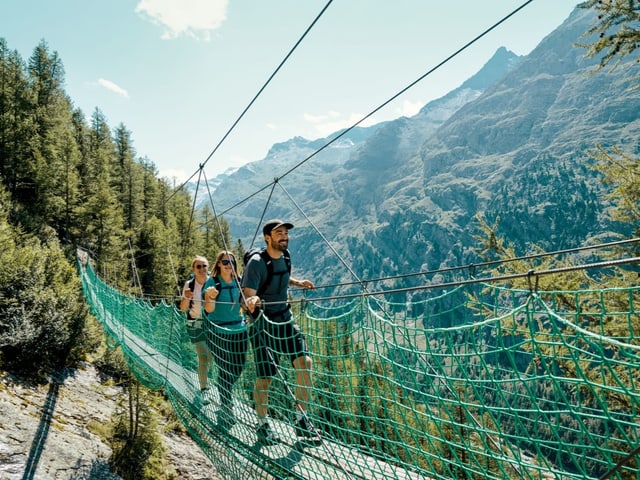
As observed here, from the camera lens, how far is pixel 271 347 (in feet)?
9.82

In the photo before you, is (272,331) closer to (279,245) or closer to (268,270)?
(268,270)

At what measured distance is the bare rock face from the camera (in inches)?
173

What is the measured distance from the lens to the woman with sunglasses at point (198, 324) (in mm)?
4005

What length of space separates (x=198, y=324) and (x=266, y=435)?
1.79 metres

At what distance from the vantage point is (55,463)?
4.69 meters

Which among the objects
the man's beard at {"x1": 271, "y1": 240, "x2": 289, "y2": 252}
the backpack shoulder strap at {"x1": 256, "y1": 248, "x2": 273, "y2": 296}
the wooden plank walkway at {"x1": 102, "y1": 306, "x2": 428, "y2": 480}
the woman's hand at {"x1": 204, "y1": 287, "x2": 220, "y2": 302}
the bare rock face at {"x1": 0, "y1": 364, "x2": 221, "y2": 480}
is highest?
the man's beard at {"x1": 271, "y1": 240, "x2": 289, "y2": 252}

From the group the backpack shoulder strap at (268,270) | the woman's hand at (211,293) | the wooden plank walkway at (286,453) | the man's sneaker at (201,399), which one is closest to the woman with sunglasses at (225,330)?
the woman's hand at (211,293)

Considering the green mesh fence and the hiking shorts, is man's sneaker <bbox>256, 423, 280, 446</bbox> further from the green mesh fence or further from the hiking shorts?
the hiking shorts

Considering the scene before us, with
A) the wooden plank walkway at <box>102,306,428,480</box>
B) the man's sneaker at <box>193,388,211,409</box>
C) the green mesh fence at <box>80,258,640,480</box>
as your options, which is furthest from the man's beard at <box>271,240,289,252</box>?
the man's sneaker at <box>193,388,211,409</box>

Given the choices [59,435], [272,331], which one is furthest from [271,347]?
[59,435]

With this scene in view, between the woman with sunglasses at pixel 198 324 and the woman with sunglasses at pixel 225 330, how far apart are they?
0.62 ft

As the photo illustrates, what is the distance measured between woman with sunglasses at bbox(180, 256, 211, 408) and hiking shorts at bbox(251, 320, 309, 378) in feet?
3.59

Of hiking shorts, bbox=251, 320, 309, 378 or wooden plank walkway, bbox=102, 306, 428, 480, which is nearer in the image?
wooden plank walkway, bbox=102, 306, 428, 480

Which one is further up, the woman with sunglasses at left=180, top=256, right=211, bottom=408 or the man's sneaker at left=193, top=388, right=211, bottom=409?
the woman with sunglasses at left=180, top=256, right=211, bottom=408
